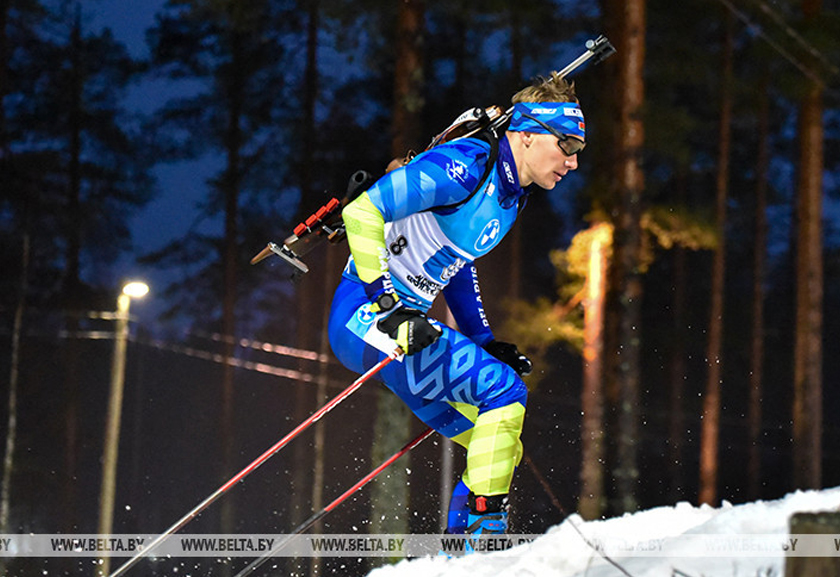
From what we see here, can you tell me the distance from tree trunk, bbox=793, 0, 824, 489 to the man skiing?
1250 centimetres

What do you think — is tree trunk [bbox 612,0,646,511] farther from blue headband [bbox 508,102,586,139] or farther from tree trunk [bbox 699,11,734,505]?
tree trunk [bbox 699,11,734,505]

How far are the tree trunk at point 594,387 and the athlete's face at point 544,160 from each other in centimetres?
686

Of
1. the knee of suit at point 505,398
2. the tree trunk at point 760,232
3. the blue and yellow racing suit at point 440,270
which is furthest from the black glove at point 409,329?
the tree trunk at point 760,232

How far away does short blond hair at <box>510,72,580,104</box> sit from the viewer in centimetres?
448

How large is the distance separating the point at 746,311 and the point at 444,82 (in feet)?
42.5

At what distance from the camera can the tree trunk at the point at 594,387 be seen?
1136cm

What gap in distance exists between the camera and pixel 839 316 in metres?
33.4

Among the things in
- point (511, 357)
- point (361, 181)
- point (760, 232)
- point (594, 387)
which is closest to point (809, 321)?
point (594, 387)

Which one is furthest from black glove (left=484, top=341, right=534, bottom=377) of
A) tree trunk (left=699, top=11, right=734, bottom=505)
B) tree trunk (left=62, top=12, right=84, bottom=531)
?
tree trunk (left=62, top=12, right=84, bottom=531)

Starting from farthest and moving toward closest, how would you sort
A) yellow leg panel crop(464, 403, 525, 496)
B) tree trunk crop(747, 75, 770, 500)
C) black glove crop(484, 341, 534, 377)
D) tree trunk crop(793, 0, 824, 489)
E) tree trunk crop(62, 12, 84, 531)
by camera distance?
1. tree trunk crop(62, 12, 84, 531)
2. tree trunk crop(747, 75, 770, 500)
3. tree trunk crop(793, 0, 824, 489)
4. black glove crop(484, 341, 534, 377)
5. yellow leg panel crop(464, 403, 525, 496)

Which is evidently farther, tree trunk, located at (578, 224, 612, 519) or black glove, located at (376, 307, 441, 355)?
tree trunk, located at (578, 224, 612, 519)

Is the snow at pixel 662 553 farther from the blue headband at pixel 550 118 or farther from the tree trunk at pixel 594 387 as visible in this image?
the tree trunk at pixel 594 387

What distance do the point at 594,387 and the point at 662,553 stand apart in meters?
9.58

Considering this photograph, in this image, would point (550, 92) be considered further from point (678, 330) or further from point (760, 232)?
point (678, 330)
